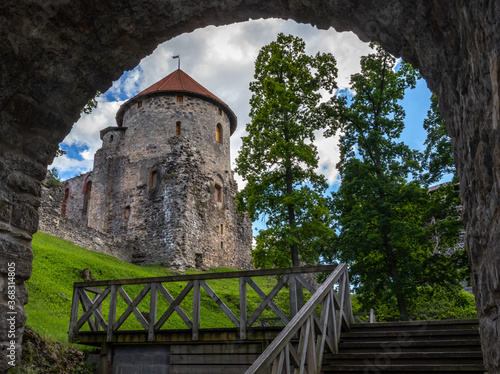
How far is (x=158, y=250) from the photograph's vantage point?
2389 centimetres

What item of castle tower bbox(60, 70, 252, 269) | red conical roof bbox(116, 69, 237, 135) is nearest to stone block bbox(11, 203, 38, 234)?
castle tower bbox(60, 70, 252, 269)

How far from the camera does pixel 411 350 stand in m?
5.00

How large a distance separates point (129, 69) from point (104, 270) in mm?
12178

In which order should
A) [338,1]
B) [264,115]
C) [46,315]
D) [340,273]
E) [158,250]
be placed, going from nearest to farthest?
[338,1] < [340,273] < [46,315] < [264,115] < [158,250]

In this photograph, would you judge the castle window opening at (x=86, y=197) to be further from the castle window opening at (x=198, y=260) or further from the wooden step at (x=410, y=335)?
the wooden step at (x=410, y=335)

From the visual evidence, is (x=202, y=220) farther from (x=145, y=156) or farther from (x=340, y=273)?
(x=340, y=273)

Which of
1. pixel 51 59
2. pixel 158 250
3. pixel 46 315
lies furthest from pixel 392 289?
pixel 158 250

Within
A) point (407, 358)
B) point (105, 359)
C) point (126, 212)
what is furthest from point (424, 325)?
point (126, 212)

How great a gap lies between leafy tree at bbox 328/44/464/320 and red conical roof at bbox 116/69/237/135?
49.0 ft

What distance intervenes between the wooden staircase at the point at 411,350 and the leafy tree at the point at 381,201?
6.04 metres

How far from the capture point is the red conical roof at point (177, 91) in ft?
89.7

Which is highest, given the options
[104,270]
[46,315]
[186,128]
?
[186,128]

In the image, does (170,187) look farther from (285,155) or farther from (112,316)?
(112,316)

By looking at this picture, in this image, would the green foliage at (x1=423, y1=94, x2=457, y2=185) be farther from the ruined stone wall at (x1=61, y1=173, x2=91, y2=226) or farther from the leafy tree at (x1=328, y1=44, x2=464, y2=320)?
the ruined stone wall at (x1=61, y1=173, x2=91, y2=226)
